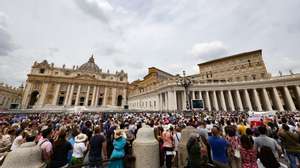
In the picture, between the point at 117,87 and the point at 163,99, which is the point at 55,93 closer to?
the point at 117,87

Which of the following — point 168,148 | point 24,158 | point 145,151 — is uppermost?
A: point 24,158

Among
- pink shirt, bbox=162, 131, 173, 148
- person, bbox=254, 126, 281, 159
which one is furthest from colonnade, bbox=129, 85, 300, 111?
person, bbox=254, 126, 281, 159

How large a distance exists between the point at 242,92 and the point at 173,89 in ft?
65.8

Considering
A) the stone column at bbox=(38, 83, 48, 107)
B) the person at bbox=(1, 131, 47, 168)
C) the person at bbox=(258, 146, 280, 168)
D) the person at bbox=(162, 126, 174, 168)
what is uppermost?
the stone column at bbox=(38, 83, 48, 107)

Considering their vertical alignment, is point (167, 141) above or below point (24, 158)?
below

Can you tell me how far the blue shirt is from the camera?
3.69 meters

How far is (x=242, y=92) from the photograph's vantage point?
36.7m

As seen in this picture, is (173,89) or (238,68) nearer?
(173,89)

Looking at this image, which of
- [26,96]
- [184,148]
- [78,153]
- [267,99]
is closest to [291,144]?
[184,148]

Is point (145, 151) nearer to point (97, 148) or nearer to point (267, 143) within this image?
point (97, 148)

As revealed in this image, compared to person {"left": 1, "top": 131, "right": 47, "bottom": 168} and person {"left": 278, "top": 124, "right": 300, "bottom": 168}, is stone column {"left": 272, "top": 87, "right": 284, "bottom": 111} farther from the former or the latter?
person {"left": 1, "top": 131, "right": 47, "bottom": 168}

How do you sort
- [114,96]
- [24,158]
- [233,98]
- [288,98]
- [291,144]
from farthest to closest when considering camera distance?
[114,96], [233,98], [288,98], [291,144], [24,158]

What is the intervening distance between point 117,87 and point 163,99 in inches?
1238

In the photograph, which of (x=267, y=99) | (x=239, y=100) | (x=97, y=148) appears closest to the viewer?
(x=97, y=148)
